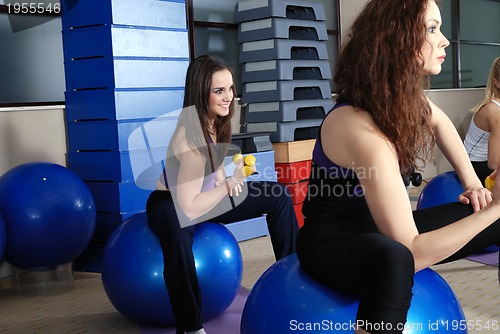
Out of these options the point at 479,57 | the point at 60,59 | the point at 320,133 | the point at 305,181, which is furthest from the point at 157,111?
the point at 479,57

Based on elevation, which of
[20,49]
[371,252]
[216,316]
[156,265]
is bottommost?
[216,316]

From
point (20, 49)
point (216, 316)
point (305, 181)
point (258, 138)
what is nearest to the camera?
point (216, 316)

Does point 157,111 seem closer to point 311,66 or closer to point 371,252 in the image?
point 311,66

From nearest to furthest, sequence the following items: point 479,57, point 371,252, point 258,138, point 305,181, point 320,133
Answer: point 371,252, point 320,133, point 258,138, point 305,181, point 479,57

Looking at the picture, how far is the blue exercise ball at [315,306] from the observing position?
5.10ft

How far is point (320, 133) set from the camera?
1611 mm

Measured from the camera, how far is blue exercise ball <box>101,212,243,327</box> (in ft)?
8.04

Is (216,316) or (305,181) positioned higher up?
(305,181)

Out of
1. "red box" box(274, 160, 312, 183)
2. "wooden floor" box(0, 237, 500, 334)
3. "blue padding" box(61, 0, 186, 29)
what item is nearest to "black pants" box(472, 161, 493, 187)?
"wooden floor" box(0, 237, 500, 334)

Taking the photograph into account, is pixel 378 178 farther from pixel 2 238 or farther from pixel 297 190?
pixel 297 190

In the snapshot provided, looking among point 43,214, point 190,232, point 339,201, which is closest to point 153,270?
point 190,232

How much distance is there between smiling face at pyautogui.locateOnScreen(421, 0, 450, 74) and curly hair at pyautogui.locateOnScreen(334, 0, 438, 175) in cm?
2

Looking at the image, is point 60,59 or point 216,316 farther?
point 60,59

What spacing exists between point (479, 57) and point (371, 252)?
6.97 m
